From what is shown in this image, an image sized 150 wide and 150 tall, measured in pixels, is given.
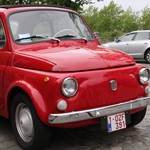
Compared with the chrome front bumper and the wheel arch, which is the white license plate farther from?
the wheel arch

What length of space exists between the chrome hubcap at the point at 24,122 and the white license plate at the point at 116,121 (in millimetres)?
940

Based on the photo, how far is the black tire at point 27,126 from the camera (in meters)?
4.05

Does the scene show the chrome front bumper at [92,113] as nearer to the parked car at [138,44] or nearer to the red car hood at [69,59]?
the red car hood at [69,59]

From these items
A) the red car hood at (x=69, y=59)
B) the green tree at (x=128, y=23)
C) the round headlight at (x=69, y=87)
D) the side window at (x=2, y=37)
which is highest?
the side window at (x=2, y=37)

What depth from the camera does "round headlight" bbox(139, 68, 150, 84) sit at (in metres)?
4.44

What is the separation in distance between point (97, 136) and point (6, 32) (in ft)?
6.31

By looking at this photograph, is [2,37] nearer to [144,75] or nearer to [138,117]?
[144,75]

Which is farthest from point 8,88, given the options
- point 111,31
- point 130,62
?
point 111,31

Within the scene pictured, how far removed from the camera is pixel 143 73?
449cm

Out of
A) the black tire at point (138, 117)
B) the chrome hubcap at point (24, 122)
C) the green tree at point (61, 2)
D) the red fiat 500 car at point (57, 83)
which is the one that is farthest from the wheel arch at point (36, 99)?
the green tree at point (61, 2)

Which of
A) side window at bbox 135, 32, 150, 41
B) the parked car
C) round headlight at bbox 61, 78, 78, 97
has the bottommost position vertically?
the parked car

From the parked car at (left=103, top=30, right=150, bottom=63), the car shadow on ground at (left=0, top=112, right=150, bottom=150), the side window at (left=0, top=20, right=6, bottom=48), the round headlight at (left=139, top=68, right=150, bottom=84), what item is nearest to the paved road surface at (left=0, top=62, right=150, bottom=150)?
the car shadow on ground at (left=0, top=112, right=150, bottom=150)

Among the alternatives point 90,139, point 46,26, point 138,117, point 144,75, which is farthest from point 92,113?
point 46,26

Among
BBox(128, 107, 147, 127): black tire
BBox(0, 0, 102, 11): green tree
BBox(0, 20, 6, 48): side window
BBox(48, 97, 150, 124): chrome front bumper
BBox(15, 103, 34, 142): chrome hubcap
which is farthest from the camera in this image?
BBox(0, 0, 102, 11): green tree
